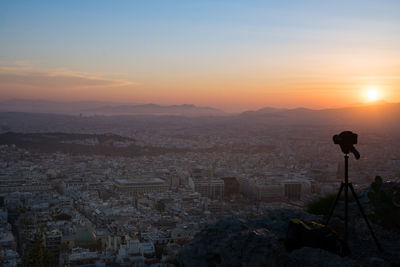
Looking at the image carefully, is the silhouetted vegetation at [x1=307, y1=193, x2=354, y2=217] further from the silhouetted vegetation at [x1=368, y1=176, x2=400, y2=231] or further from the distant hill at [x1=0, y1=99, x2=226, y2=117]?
the distant hill at [x1=0, y1=99, x2=226, y2=117]

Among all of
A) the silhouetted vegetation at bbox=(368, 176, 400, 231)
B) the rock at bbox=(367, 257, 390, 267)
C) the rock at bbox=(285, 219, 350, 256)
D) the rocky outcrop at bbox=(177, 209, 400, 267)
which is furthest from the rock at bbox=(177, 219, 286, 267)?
the silhouetted vegetation at bbox=(368, 176, 400, 231)

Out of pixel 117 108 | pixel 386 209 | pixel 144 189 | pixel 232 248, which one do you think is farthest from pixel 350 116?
pixel 117 108

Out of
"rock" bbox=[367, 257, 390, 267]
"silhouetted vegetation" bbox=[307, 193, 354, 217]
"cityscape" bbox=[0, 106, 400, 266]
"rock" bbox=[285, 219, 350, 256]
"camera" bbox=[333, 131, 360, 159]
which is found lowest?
"cityscape" bbox=[0, 106, 400, 266]

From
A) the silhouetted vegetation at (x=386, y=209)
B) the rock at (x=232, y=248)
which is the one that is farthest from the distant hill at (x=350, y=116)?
the rock at (x=232, y=248)

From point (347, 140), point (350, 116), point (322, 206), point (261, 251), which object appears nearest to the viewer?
point (261, 251)

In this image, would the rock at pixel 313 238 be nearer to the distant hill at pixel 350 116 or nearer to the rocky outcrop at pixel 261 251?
the rocky outcrop at pixel 261 251

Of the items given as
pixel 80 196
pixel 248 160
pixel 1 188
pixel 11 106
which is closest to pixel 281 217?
pixel 80 196

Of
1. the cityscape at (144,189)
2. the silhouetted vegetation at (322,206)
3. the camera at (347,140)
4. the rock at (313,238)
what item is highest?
the camera at (347,140)

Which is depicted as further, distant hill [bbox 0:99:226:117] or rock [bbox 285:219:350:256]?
distant hill [bbox 0:99:226:117]

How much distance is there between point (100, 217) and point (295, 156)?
23.2m

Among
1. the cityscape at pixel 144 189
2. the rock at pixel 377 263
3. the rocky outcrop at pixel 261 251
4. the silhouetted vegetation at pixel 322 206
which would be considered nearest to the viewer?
the rocky outcrop at pixel 261 251

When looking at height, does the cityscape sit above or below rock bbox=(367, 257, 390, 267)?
below

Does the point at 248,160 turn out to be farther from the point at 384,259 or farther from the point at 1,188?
the point at 384,259

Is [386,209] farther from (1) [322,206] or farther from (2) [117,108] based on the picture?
(2) [117,108]
